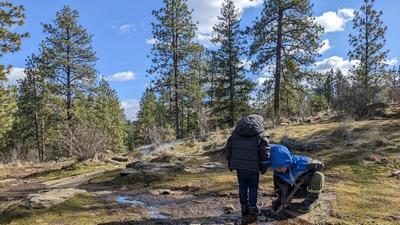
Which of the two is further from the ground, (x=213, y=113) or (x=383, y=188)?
(x=213, y=113)

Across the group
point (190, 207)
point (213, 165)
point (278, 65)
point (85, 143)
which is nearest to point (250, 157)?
point (190, 207)

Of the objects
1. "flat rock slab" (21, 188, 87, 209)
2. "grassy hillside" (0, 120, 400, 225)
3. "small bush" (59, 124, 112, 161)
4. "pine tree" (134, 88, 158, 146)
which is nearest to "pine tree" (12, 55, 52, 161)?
"pine tree" (134, 88, 158, 146)

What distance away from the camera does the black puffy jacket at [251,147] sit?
614cm

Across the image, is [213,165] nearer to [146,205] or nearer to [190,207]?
[146,205]


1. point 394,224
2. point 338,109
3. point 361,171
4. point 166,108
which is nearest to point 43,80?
point 166,108

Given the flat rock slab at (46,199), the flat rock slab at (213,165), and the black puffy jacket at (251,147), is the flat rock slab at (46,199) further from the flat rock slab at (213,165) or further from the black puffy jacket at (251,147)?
the flat rock slab at (213,165)

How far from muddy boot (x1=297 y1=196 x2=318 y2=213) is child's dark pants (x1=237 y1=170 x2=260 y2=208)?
704mm

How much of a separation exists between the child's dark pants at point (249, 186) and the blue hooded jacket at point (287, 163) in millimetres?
344

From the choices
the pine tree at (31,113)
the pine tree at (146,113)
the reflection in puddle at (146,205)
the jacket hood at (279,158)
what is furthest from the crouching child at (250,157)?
the pine tree at (146,113)

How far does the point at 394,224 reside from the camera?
5707mm

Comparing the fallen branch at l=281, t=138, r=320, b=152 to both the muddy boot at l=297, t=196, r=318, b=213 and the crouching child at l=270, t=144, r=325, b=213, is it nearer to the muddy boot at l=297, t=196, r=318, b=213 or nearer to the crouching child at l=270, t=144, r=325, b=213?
the crouching child at l=270, t=144, r=325, b=213

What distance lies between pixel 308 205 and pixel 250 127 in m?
1.48

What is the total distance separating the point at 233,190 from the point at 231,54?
1051 inches

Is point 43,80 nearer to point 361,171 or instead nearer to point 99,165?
point 99,165
